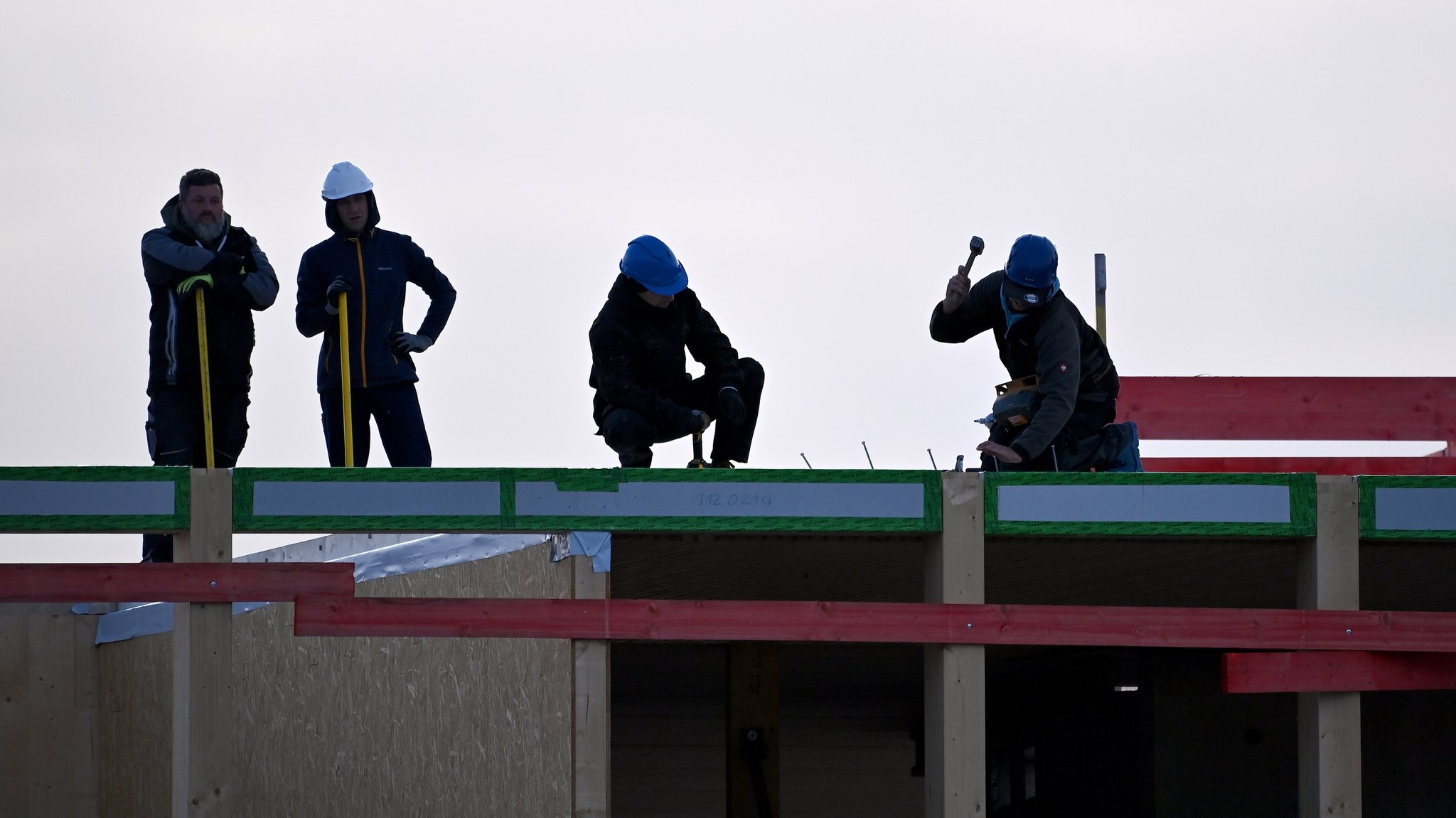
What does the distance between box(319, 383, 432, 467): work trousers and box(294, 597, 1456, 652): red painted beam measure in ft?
3.42

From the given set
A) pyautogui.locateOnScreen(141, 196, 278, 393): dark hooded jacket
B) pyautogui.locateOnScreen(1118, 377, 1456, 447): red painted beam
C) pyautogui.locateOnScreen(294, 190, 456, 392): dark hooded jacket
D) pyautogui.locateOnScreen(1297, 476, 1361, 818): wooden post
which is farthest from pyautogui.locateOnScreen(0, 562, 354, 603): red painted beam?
pyautogui.locateOnScreen(1118, 377, 1456, 447): red painted beam

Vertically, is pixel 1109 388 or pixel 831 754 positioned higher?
pixel 1109 388

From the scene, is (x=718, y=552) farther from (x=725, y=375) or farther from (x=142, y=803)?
(x=142, y=803)

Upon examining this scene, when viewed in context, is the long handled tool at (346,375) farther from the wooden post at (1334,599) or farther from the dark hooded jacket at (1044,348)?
the wooden post at (1334,599)

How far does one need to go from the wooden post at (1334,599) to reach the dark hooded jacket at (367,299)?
376 cm

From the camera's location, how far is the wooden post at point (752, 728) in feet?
29.8

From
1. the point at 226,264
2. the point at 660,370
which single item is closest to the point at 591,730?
the point at 660,370

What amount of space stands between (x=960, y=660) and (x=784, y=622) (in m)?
0.70

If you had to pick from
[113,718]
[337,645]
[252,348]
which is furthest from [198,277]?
[113,718]

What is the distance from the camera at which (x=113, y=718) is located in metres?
9.45

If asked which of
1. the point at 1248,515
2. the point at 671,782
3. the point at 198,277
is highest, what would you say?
the point at 198,277

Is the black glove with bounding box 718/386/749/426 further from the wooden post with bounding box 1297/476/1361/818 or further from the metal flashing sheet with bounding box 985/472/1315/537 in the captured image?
the wooden post with bounding box 1297/476/1361/818

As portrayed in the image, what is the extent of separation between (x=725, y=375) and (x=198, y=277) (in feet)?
7.26

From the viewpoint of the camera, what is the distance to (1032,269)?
7098mm
